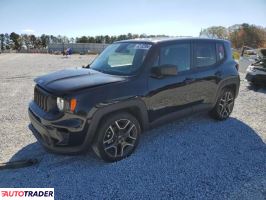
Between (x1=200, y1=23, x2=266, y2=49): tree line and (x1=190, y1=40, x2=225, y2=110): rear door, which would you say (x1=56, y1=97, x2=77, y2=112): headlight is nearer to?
(x1=190, y1=40, x2=225, y2=110): rear door

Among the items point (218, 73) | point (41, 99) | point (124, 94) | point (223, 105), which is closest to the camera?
point (124, 94)

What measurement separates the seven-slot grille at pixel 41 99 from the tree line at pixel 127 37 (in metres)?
43.1

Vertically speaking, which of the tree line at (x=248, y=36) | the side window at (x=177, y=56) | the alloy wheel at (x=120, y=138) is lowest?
the alloy wheel at (x=120, y=138)

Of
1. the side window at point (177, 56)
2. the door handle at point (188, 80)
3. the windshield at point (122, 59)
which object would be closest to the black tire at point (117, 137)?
the windshield at point (122, 59)

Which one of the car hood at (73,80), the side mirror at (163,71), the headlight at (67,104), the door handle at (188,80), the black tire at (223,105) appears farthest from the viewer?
the black tire at (223,105)

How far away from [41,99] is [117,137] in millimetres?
1273

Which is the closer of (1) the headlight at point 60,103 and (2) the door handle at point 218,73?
(1) the headlight at point 60,103

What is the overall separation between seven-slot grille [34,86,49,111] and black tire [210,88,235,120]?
138 inches

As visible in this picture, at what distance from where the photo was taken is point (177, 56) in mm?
4445

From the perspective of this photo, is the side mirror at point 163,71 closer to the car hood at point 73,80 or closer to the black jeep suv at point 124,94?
the black jeep suv at point 124,94

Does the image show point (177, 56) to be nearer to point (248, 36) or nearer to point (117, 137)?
point (117, 137)
